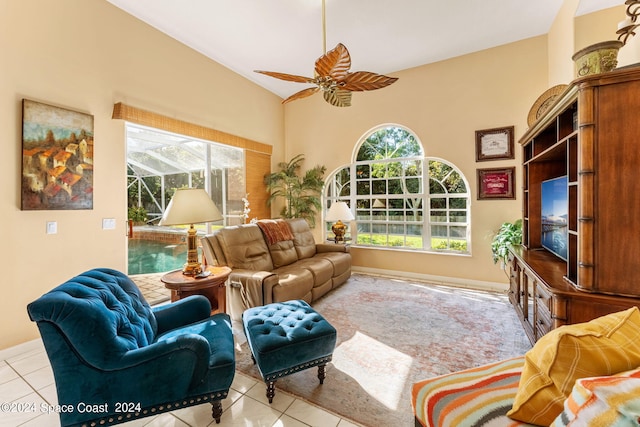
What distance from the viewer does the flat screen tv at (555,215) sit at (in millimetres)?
2162

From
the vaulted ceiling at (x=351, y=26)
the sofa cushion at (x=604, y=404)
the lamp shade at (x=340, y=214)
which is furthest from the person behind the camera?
the lamp shade at (x=340, y=214)

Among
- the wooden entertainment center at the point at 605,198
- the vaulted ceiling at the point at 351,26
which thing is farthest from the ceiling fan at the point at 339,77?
the wooden entertainment center at the point at 605,198

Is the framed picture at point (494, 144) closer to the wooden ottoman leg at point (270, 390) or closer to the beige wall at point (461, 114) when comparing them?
the beige wall at point (461, 114)

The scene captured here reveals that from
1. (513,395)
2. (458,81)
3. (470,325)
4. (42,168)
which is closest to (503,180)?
(458,81)

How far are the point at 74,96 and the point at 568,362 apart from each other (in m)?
4.02

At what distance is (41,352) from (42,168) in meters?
1.64

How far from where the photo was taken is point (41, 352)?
2303 millimetres

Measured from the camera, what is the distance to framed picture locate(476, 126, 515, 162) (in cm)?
375

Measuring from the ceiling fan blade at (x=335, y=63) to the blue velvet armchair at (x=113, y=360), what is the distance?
210 centimetres

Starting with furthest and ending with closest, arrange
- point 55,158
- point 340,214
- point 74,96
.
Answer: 1. point 340,214
2. point 74,96
3. point 55,158

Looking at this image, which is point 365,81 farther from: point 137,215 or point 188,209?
point 137,215

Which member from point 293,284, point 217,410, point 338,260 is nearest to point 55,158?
point 293,284

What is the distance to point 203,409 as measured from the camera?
163 centimetres

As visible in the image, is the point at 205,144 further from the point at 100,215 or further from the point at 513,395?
the point at 513,395
